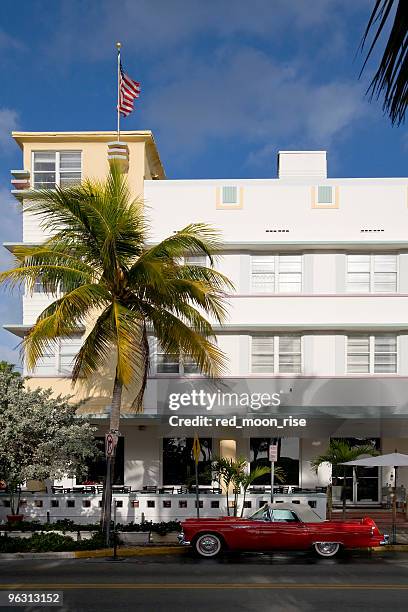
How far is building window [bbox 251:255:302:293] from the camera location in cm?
2703

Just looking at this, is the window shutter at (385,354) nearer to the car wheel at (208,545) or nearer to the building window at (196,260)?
the building window at (196,260)

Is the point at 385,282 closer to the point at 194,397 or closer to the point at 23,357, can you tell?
the point at 194,397

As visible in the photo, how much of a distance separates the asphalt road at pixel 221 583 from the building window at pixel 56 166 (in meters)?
14.7

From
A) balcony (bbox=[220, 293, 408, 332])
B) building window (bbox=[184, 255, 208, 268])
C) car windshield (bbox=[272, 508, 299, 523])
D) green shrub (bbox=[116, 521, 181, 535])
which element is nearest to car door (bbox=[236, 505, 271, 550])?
car windshield (bbox=[272, 508, 299, 523])

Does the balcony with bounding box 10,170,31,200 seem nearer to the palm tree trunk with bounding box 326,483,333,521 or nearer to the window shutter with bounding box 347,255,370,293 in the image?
the window shutter with bounding box 347,255,370,293

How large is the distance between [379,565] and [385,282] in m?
12.0

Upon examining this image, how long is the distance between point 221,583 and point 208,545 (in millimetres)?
3737

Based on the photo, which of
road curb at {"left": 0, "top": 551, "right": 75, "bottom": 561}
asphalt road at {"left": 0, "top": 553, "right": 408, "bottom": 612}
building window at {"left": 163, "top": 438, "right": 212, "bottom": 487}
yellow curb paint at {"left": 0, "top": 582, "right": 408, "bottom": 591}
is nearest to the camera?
asphalt road at {"left": 0, "top": 553, "right": 408, "bottom": 612}

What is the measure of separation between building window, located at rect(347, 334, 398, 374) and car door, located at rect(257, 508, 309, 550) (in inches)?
388

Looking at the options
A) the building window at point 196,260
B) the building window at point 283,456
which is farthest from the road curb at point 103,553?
the building window at point 196,260

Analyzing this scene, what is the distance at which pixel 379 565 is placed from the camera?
1725cm

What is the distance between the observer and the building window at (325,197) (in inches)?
1069

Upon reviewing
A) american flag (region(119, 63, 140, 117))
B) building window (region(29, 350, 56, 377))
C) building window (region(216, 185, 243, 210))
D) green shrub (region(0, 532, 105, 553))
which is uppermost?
american flag (region(119, 63, 140, 117))

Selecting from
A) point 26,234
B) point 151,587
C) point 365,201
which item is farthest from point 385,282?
point 151,587
